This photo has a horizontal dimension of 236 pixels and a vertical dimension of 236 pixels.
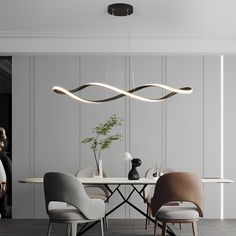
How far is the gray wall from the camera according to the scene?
6.81 metres

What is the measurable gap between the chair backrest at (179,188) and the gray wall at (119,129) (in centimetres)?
232

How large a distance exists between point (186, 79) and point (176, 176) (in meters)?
2.79

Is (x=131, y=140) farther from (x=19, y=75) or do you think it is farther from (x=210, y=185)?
(x=19, y=75)

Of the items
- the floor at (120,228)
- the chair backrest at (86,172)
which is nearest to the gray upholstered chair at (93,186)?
the chair backrest at (86,172)

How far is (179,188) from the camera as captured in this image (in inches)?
175

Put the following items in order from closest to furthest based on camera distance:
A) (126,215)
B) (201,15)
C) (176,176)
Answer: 1. (176,176)
2. (201,15)
3. (126,215)

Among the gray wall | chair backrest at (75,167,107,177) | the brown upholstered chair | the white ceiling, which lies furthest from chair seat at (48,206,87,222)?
the white ceiling

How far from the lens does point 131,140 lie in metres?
6.83

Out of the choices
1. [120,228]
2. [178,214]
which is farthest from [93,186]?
[178,214]

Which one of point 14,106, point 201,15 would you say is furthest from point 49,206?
point 201,15

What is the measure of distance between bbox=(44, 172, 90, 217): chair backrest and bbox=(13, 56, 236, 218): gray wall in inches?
96.7

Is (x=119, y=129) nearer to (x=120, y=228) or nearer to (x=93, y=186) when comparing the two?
(x=93, y=186)

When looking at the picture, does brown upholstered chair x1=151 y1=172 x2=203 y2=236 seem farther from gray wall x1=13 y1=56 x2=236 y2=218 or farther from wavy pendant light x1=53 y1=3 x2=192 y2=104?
gray wall x1=13 y1=56 x2=236 y2=218

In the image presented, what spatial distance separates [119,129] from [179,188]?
257cm
